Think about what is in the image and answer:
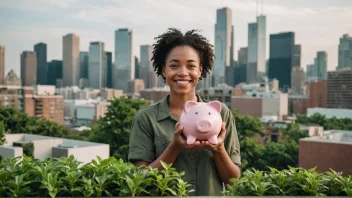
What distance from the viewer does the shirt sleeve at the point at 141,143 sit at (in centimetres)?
272

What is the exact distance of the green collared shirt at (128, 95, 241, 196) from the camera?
268cm

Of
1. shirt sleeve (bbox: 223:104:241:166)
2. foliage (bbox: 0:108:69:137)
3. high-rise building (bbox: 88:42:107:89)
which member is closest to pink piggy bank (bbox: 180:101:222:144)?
shirt sleeve (bbox: 223:104:241:166)

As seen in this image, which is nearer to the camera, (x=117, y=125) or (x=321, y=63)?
(x=117, y=125)

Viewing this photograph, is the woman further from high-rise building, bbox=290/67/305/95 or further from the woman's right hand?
high-rise building, bbox=290/67/305/95

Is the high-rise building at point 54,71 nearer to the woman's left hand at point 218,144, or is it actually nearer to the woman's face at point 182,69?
the woman's face at point 182,69

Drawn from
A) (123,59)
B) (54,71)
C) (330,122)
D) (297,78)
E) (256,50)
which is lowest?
(330,122)

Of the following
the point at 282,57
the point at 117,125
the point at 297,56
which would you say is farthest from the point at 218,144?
the point at 297,56

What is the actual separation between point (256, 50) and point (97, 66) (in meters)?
76.5

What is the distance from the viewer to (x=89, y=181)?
216cm

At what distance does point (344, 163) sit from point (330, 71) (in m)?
70.3

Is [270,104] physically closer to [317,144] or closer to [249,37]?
[317,144]

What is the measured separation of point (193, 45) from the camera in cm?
290

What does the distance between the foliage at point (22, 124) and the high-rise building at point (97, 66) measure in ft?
437

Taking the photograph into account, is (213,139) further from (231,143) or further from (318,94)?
(318,94)
